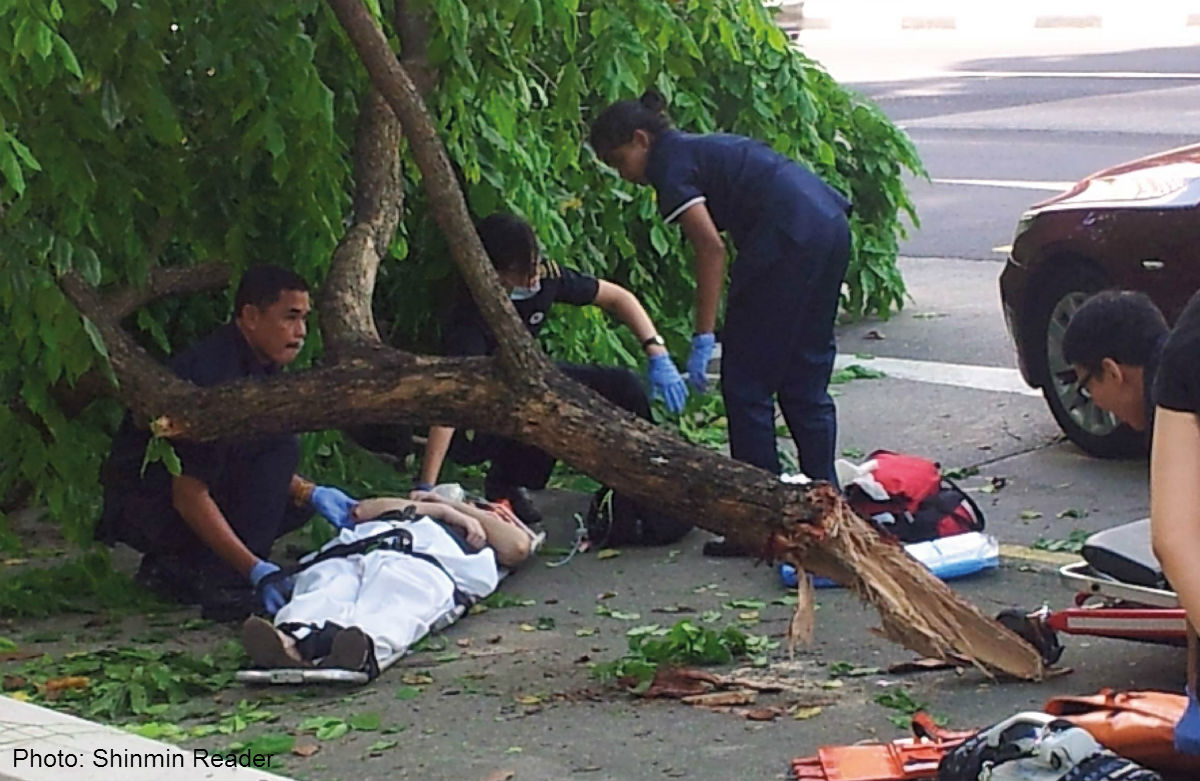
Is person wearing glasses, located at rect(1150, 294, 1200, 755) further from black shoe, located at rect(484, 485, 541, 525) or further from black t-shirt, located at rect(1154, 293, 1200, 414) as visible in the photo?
black shoe, located at rect(484, 485, 541, 525)

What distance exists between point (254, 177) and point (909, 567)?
2781mm

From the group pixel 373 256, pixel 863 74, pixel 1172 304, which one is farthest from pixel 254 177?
pixel 863 74

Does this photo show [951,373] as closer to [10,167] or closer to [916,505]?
[916,505]

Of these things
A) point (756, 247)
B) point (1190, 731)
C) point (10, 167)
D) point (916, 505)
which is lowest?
point (916, 505)

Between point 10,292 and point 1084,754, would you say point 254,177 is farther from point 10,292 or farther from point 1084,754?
point 1084,754

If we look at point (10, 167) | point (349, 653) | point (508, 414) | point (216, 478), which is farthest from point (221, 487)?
point (10, 167)

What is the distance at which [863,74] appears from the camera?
2452 cm

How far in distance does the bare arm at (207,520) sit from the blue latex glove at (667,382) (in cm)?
171

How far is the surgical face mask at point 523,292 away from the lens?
7059mm

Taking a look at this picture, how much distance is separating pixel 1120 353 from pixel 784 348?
2.23 metres

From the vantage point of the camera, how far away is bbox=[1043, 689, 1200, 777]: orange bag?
4125mm

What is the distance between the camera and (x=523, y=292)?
709 cm

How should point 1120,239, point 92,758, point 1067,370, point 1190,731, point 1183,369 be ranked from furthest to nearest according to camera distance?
point 1067,370 → point 1120,239 → point 92,758 → point 1190,731 → point 1183,369

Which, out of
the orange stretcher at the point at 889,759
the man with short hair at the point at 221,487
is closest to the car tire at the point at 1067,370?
the man with short hair at the point at 221,487
